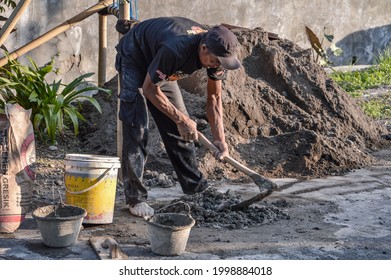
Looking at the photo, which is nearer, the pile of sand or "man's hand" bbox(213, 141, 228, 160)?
"man's hand" bbox(213, 141, 228, 160)

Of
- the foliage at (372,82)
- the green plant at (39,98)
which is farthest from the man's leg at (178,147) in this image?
the foliage at (372,82)

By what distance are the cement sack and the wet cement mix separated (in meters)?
1.76

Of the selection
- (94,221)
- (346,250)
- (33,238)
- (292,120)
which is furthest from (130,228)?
(292,120)

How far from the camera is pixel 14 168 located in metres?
5.61

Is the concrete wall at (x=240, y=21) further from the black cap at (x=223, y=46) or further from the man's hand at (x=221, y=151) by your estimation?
the black cap at (x=223, y=46)

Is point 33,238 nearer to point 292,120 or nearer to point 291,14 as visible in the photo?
point 292,120

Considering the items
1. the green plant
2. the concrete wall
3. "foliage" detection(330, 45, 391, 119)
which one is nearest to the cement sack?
the green plant

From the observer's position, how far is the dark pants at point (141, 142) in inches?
239

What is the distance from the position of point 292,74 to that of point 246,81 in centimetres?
80

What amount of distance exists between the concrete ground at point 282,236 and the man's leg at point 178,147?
46 cm

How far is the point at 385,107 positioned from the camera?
36.9 feet

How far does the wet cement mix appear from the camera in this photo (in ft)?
26.3

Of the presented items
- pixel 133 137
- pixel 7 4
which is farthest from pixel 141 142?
pixel 7 4

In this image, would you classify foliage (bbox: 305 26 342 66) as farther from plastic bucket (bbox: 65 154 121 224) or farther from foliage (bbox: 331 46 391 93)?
plastic bucket (bbox: 65 154 121 224)
